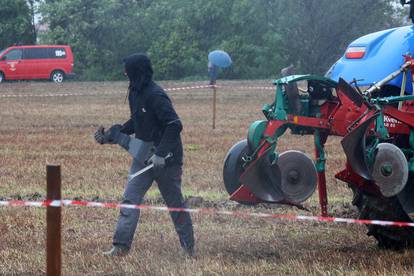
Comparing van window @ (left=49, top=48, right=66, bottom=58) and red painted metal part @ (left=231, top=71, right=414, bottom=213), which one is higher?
red painted metal part @ (left=231, top=71, right=414, bottom=213)

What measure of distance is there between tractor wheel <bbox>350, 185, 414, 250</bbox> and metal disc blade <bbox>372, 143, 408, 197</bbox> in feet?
0.71

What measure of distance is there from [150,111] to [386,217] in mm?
1987

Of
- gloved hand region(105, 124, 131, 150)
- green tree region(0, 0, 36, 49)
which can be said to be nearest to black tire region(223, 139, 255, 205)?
gloved hand region(105, 124, 131, 150)

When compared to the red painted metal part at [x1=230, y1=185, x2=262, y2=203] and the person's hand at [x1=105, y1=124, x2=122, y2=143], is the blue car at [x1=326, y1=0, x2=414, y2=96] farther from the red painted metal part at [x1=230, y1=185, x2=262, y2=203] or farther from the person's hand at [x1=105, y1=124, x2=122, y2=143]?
the person's hand at [x1=105, y1=124, x2=122, y2=143]

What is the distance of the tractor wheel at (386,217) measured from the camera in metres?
6.73

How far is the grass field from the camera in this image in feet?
21.4

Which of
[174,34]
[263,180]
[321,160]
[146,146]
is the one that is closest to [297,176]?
[321,160]

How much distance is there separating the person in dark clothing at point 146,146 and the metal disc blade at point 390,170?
154 cm

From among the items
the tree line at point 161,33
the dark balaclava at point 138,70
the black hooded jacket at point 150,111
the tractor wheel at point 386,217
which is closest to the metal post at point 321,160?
the tractor wheel at point 386,217

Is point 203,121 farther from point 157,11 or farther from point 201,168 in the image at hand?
point 157,11

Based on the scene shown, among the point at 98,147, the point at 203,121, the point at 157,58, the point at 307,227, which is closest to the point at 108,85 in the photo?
the point at 157,58

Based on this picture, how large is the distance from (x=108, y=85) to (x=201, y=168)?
76.8ft

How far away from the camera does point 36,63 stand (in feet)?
131

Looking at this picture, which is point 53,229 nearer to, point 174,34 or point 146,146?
point 146,146
